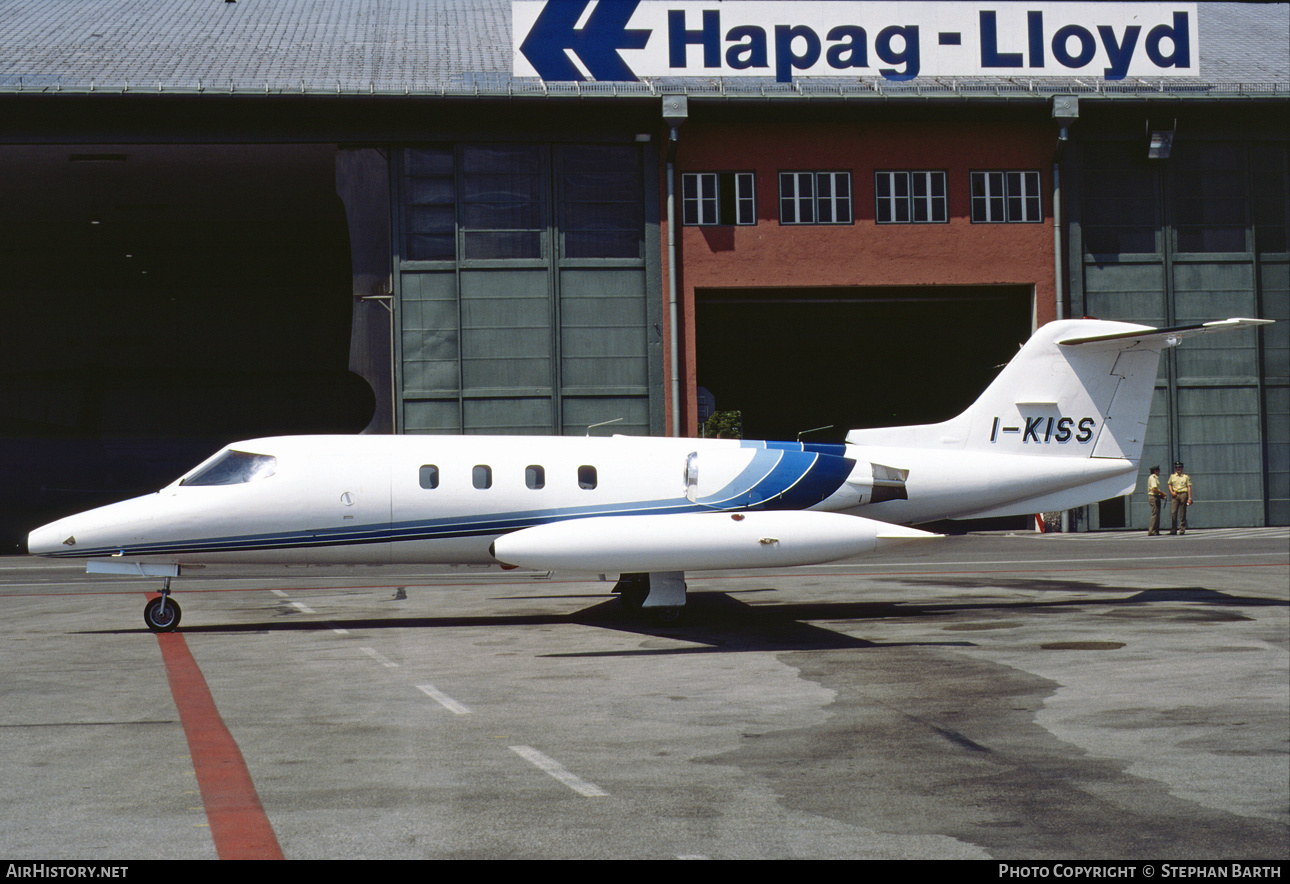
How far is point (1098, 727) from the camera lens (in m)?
10.6

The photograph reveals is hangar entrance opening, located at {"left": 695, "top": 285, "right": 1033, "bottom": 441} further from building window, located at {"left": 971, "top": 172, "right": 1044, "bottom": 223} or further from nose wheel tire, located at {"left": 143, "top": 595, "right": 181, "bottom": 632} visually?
nose wheel tire, located at {"left": 143, "top": 595, "right": 181, "bottom": 632}

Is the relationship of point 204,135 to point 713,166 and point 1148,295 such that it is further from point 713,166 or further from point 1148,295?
point 1148,295

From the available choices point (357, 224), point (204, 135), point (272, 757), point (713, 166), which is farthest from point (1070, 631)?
point (204, 135)

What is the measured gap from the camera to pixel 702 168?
3738 centimetres

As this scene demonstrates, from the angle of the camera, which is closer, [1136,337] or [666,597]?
[666,597]

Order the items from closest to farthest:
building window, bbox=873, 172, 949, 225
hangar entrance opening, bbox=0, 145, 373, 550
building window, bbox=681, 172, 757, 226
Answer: building window, bbox=681, 172, 757, 226
building window, bbox=873, 172, 949, 225
hangar entrance opening, bbox=0, 145, 373, 550

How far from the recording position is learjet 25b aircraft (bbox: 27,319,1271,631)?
16.7m

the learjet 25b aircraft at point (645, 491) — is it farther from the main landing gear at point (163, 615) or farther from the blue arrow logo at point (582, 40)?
the blue arrow logo at point (582, 40)

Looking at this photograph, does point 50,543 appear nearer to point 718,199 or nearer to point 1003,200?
point 718,199

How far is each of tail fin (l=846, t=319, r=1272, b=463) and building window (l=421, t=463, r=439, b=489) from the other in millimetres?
6903

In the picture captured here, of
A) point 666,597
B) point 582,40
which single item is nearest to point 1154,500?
point 582,40

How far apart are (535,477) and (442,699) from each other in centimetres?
633

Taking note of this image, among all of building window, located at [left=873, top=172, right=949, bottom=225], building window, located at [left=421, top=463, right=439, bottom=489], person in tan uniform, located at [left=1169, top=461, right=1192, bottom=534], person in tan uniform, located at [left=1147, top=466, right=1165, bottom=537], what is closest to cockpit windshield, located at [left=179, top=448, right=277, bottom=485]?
building window, located at [left=421, top=463, right=439, bottom=489]

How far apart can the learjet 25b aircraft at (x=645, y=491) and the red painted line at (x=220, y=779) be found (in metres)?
3.87
